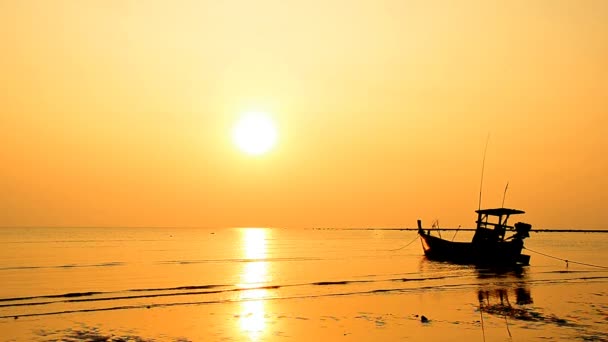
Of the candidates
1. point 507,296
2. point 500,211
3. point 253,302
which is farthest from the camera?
point 500,211

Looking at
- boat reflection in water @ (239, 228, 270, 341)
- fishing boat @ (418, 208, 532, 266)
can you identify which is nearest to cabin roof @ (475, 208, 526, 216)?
fishing boat @ (418, 208, 532, 266)

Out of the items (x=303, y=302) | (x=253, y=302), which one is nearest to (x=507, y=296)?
(x=303, y=302)

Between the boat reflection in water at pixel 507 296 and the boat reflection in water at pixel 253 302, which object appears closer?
the boat reflection in water at pixel 253 302

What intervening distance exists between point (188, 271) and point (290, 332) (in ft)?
91.5

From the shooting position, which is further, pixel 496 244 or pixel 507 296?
pixel 496 244

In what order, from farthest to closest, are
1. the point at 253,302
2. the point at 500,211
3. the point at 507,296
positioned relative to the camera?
the point at 500,211
the point at 507,296
the point at 253,302

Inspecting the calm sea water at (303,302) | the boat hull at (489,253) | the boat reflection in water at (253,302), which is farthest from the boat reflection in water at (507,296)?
the boat reflection in water at (253,302)

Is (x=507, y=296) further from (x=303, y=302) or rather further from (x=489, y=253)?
(x=489, y=253)

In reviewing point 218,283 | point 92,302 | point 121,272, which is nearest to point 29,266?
point 121,272

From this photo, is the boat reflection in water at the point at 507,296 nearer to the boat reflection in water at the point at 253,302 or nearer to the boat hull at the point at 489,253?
the boat hull at the point at 489,253

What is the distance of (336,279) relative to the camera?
1511 inches

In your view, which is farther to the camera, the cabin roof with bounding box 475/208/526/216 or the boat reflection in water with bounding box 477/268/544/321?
the cabin roof with bounding box 475/208/526/216

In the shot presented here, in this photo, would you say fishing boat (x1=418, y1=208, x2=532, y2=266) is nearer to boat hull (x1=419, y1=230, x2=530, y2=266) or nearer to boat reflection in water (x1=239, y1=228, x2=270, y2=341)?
boat hull (x1=419, y1=230, x2=530, y2=266)

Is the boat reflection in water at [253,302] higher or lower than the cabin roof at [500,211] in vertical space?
lower
